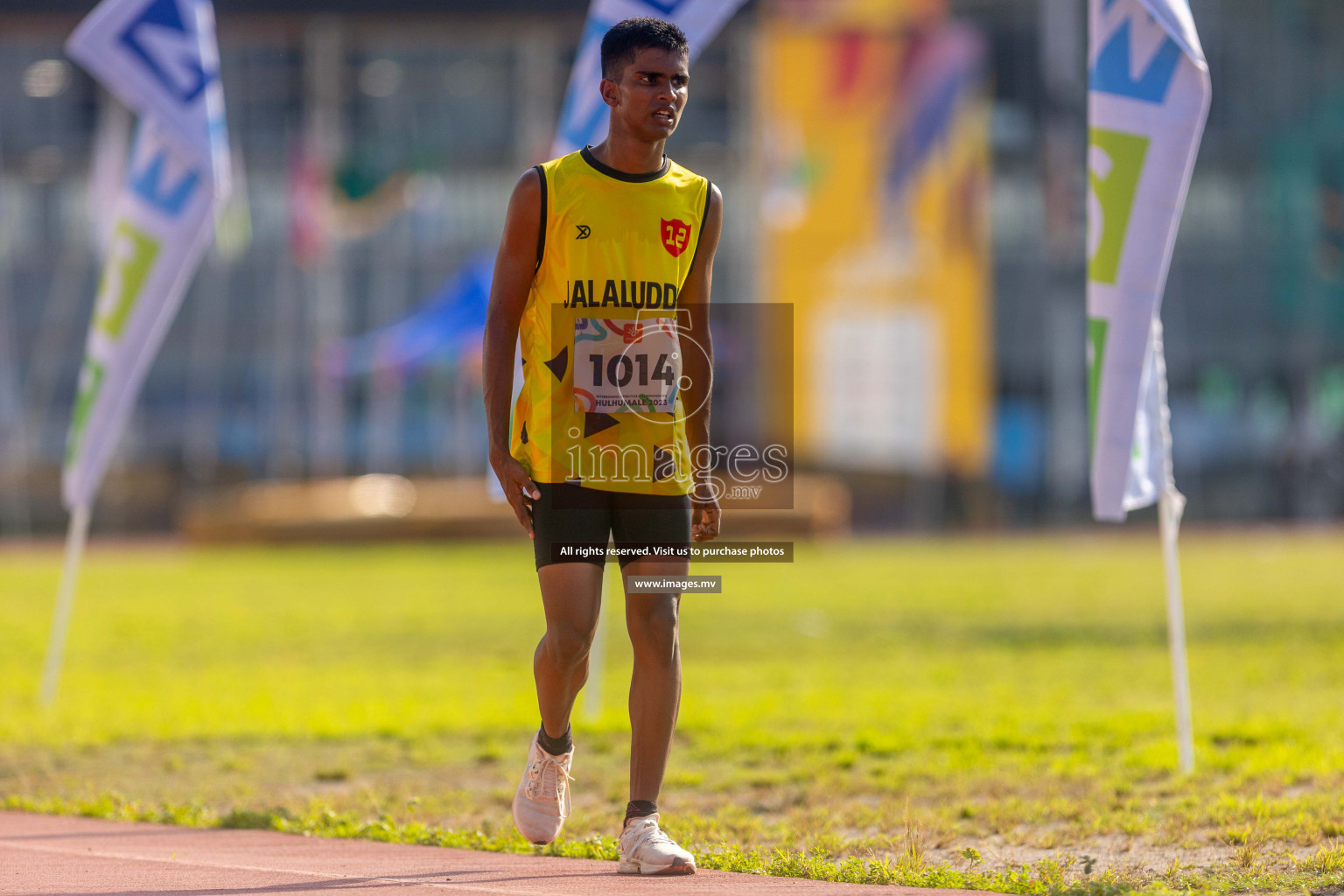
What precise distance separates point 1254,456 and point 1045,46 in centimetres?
1372

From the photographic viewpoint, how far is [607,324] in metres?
4.57

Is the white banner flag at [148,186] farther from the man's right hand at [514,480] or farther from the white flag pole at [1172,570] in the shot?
the white flag pole at [1172,570]

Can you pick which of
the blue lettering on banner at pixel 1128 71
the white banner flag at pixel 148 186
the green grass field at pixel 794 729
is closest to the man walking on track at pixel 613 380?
the green grass field at pixel 794 729

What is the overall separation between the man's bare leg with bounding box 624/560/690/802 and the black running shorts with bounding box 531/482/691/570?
0.07 metres

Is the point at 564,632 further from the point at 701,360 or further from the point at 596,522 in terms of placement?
the point at 701,360

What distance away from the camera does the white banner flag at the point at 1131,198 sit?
6.45 meters

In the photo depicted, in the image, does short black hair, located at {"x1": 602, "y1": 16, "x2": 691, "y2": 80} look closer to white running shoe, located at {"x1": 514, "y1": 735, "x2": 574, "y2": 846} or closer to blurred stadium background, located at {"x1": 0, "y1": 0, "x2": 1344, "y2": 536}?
white running shoe, located at {"x1": 514, "y1": 735, "x2": 574, "y2": 846}

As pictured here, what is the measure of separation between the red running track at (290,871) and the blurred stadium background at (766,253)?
34751 millimetres

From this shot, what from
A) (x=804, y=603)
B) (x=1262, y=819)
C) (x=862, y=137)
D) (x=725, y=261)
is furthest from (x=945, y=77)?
(x=1262, y=819)

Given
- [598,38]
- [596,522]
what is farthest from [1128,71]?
[596,522]

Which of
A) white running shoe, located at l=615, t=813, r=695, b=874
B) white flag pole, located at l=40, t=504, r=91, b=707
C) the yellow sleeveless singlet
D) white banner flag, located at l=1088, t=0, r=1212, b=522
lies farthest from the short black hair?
white flag pole, located at l=40, t=504, r=91, b=707

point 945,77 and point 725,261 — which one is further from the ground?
point 945,77

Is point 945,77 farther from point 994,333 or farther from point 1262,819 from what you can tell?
point 1262,819

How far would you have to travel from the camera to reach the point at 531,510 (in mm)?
4672
